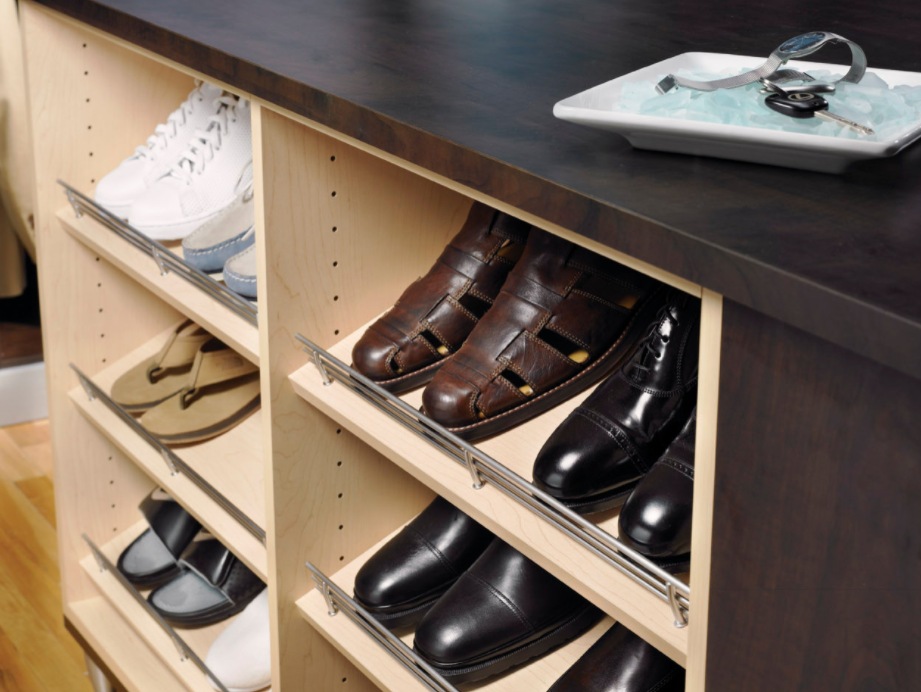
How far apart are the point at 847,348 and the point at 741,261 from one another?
0.08 metres

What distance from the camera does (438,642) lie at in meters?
1.14

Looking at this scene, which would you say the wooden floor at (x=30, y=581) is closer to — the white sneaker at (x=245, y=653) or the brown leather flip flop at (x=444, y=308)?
the white sneaker at (x=245, y=653)

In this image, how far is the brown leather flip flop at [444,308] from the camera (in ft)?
3.80

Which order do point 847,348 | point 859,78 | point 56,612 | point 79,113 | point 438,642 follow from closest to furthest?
point 847,348 < point 859,78 < point 438,642 < point 79,113 < point 56,612

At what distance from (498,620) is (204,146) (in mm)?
797

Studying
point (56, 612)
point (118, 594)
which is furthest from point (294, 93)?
point (56, 612)

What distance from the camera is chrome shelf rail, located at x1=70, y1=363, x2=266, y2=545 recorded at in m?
1.42

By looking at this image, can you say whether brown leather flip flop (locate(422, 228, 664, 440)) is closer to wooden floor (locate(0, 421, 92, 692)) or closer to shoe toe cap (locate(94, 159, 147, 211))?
shoe toe cap (locate(94, 159, 147, 211))

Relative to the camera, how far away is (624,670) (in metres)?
1.06

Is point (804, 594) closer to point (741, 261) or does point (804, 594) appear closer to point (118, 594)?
point (741, 261)

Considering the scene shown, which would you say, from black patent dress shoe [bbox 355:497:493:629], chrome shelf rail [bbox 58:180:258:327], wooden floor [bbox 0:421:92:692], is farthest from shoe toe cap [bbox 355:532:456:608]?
wooden floor [bbox 0:421:92:692]

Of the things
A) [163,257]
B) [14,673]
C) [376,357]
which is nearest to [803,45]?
[376,357]

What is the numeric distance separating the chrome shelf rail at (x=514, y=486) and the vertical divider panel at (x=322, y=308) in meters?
0.06

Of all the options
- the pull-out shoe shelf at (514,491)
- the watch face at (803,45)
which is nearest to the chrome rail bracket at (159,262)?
the pull-out shoe shelf at (514,491)
